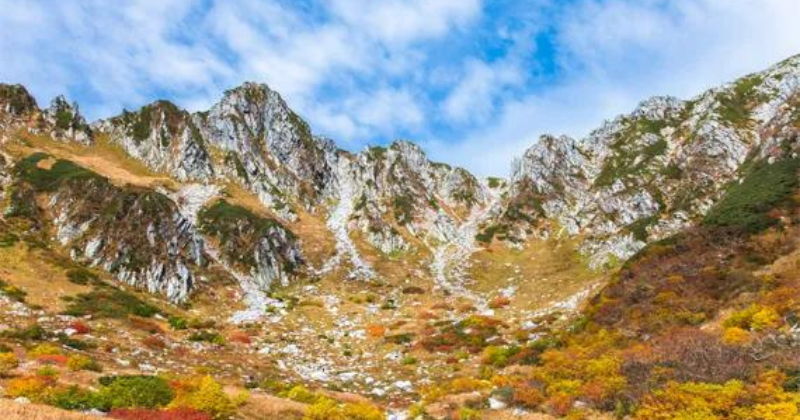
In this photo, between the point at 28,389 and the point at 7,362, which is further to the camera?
the point at 7,362

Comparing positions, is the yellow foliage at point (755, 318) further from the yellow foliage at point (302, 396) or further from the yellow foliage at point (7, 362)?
the yellow foliage at point (7, 362)

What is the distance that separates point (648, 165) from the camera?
94562mm

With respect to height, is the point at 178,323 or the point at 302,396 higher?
the point at 178,323

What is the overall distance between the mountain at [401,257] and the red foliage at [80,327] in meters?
0.25

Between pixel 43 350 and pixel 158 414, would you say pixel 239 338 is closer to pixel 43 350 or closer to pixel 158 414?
pixel 43 350

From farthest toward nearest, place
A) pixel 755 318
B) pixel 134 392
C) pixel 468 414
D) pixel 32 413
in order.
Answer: pixel 755 318, pixel 468 414, pixel 134 392, pixel 32 413

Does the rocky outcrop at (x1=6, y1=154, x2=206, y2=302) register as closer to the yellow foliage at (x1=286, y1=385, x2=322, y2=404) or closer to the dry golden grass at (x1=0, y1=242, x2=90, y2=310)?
the dry golden grass at (x1=0, y1=242, x2=90, y2=310)

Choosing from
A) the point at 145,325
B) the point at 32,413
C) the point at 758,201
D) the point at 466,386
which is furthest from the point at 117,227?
the point at 758,201

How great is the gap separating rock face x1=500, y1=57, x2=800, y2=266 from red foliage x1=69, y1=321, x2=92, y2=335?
174 feet

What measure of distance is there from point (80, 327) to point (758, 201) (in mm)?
46203

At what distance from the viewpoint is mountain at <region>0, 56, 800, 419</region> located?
78.8 feet

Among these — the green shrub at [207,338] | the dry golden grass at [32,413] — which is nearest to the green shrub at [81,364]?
the dry golden grass at [32,413]

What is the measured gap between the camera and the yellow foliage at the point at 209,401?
17906 mm

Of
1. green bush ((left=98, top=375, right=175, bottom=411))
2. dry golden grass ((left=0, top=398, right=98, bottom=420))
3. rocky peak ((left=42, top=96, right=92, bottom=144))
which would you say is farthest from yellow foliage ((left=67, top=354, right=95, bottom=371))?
rocky peak ((left=42, top=96, right=92, bottom=144))
